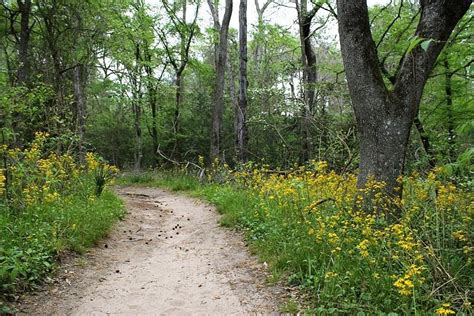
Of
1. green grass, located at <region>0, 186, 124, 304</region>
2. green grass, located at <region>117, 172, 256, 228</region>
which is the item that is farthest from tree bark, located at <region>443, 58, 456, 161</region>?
green grass, located at <region>0, 186, 124, 304</region>

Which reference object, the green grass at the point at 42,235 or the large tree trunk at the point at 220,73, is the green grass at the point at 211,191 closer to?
the large tree trunk at the point at 220,73

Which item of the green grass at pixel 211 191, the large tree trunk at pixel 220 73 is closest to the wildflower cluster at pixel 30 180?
the green grass at pixel 211 191

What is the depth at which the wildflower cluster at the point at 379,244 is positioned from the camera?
3266mm

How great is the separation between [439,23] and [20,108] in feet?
19.4

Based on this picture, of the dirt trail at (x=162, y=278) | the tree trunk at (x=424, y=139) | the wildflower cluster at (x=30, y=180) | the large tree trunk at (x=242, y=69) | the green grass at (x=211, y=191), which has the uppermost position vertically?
the large tree trunk at (x=242, y=69)

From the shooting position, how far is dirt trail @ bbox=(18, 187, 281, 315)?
4074 mm

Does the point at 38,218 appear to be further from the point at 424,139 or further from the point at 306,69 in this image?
the point at 306,69

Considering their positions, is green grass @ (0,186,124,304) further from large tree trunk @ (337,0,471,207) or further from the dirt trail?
large tree trunk @ (337,0,471,207)

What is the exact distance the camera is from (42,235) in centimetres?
502

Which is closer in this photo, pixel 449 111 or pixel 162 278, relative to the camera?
pixel 162 278

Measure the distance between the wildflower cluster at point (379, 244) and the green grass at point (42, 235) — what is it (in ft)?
9.14

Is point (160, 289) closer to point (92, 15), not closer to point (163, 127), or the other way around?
point (92, 15)

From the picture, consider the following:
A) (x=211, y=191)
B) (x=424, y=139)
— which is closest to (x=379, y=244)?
(x=424, y=139)

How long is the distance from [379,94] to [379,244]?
6.51 feet
